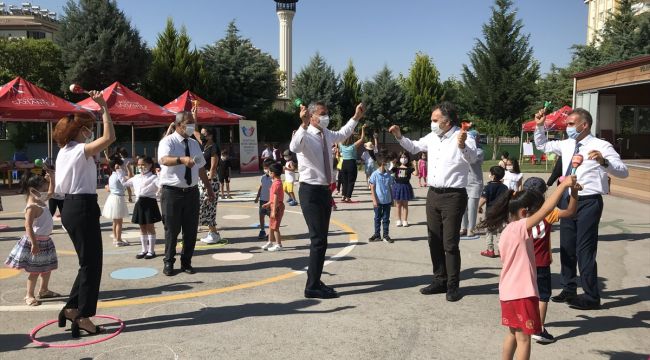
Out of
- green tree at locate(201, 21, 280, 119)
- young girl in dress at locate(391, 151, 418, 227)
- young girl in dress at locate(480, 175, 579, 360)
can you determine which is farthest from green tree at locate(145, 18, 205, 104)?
young girl in dress at locate(480, 175, 579, 360)

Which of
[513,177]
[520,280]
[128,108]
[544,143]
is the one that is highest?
[128,108]

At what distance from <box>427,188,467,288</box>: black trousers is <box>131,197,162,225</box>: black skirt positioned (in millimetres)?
4217

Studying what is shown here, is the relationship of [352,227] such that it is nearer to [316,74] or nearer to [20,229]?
[20,229]

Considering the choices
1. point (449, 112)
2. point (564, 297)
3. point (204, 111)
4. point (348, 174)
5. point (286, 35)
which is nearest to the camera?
point (564, 297)

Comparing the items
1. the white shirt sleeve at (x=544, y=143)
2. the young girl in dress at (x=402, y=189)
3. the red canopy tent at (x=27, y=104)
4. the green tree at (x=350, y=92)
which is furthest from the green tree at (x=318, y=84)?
the white shirt sleeve at (x=544, y=143)

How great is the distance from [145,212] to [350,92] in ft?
119

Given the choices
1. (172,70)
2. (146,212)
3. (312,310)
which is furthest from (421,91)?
(312,310)

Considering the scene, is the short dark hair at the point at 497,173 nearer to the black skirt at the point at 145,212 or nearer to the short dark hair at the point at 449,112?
the short dark hair at the point at 449,112

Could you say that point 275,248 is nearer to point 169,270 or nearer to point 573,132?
point 169,270

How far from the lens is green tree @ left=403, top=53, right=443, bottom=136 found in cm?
4456

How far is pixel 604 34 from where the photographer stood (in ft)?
124

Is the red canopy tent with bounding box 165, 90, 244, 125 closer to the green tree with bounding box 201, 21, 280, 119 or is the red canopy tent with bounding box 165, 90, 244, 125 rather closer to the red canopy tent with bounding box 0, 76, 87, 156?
the red canopy tent with bounding box 0, 76, 87, 156

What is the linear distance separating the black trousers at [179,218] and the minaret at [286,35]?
49.8 metres

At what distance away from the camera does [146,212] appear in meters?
7.47
